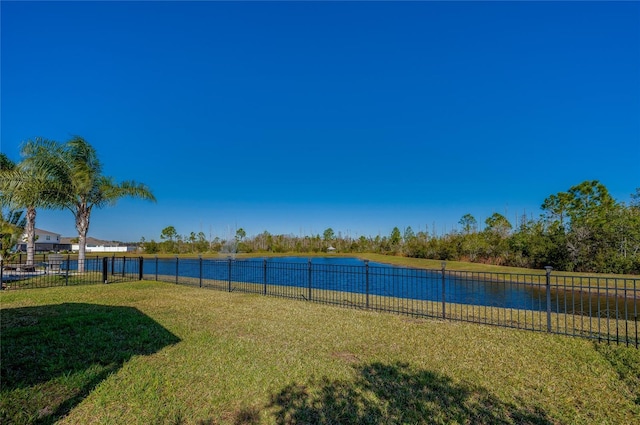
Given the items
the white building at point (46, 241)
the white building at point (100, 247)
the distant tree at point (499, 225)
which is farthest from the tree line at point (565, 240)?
the white building at point (100, 247)

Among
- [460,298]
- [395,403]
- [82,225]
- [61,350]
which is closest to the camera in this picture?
[395,403]

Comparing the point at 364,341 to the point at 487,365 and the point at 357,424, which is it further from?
the point at 357,424

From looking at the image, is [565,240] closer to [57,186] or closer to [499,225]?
[499,225]

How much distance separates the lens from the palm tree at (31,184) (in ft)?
44.5

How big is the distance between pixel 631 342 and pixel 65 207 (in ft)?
65.4

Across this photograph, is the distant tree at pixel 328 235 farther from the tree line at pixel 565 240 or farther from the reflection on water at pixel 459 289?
the reflection on water at pixel 459 289

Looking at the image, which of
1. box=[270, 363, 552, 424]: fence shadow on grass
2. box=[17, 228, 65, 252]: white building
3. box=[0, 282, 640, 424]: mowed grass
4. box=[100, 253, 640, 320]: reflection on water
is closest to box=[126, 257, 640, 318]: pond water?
box=[100, 253, 640, 320]: reflection on water

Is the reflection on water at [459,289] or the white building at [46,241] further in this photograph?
the white building at [46,241]

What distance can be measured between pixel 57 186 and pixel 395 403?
55.6 feet

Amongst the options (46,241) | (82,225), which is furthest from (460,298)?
(46,241)

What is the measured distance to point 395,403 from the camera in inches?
132

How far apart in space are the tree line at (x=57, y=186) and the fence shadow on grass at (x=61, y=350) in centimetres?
873

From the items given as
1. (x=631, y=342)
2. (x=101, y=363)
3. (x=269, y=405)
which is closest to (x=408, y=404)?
(x=269, y=405)

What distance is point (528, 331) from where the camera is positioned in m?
6.29
